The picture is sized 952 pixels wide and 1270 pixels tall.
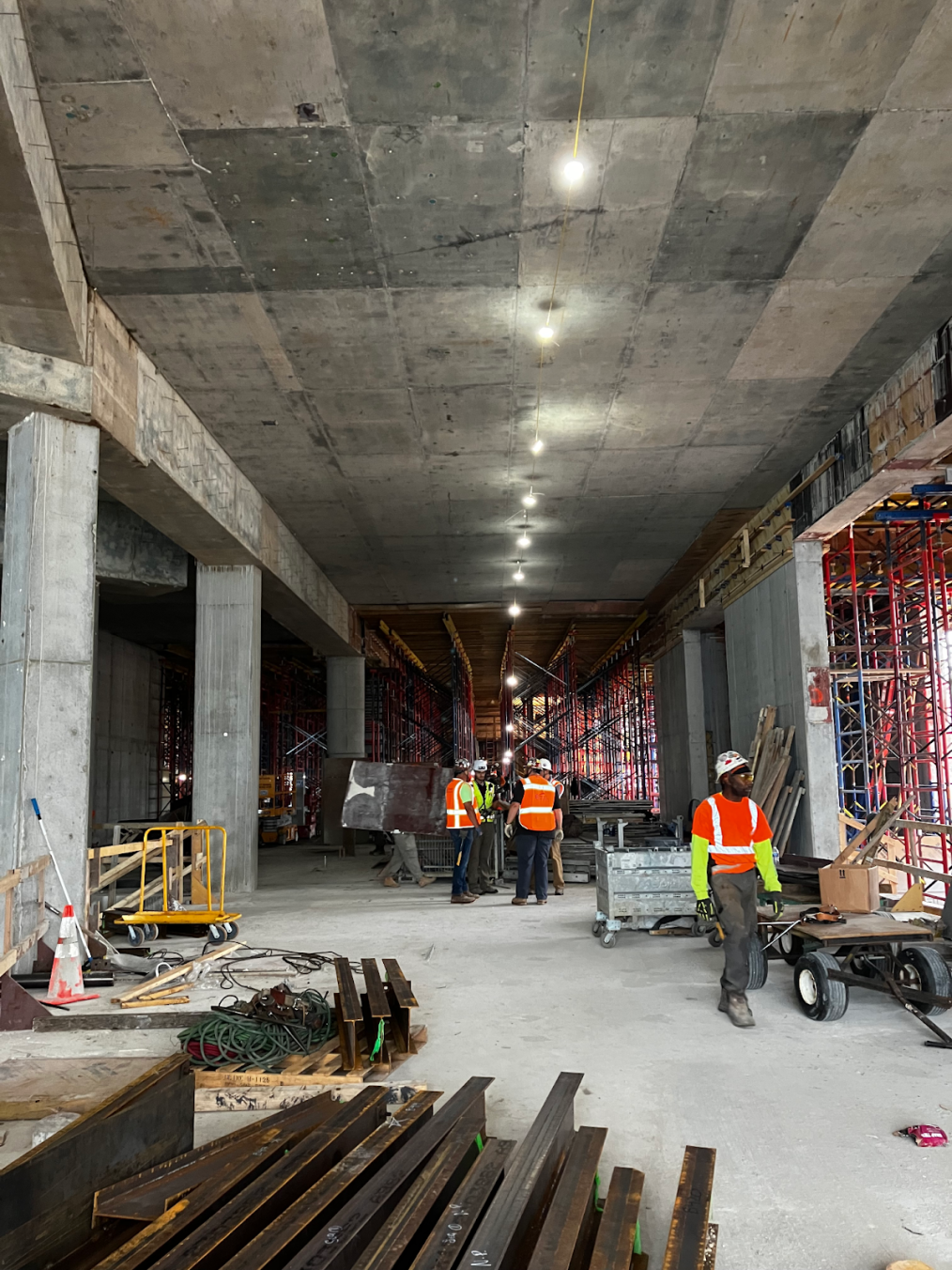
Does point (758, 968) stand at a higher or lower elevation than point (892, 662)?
lower

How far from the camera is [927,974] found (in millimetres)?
6422

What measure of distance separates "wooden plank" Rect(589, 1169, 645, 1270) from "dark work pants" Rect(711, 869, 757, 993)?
11.2ft

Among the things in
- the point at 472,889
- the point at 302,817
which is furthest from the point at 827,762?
the point at 302,817

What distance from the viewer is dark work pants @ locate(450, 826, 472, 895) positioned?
13.3 meters

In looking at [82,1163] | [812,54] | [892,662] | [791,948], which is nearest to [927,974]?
[791,948]

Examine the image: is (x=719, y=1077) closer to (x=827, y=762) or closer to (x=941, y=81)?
(x=941, y=81)

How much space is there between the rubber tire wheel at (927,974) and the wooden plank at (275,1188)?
4068 mm

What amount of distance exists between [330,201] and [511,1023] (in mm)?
7313

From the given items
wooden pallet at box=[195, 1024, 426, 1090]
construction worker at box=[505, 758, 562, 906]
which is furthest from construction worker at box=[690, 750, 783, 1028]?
construction worker at box=[505, 758, 562, 906]

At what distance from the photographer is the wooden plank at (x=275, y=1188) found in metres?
3.01

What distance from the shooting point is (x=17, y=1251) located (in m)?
3.03

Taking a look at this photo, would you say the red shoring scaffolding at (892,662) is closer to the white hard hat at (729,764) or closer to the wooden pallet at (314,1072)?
the white hard hat at (729,764)

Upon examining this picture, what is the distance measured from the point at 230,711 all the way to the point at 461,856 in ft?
17.0

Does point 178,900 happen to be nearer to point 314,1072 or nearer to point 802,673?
point 314,1072
